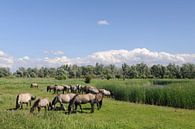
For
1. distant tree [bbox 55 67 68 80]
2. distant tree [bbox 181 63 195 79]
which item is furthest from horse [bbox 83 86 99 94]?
distant tree [bbox 181 63 195 79]

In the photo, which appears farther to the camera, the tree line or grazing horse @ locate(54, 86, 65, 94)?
the tree line

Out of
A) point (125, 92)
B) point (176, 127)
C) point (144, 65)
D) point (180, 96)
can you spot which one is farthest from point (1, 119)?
point (144, 65)

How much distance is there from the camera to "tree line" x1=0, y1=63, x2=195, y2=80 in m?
108

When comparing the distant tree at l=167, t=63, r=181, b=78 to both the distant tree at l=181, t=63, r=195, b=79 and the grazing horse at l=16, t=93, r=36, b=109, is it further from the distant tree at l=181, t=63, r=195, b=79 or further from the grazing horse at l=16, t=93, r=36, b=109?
the grazing horse at l=16, t=93, r=36, b=109

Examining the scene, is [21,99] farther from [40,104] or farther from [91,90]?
[91,90]

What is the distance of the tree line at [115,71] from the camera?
108 m

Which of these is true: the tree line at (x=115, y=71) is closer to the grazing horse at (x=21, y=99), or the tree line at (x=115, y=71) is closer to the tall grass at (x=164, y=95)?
the tall grass at (x=164, y=95)

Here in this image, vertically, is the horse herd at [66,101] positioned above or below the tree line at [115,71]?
below

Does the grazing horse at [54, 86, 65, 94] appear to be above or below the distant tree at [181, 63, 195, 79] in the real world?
below

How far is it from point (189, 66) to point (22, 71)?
2898 inches

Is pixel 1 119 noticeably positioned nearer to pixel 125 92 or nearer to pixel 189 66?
pixel 125 92

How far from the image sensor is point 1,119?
15727 millimetres

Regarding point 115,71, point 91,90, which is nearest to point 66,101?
point 91,90

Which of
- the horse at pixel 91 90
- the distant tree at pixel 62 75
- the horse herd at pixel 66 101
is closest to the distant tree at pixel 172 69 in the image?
the distant tree at pixel 62 75
